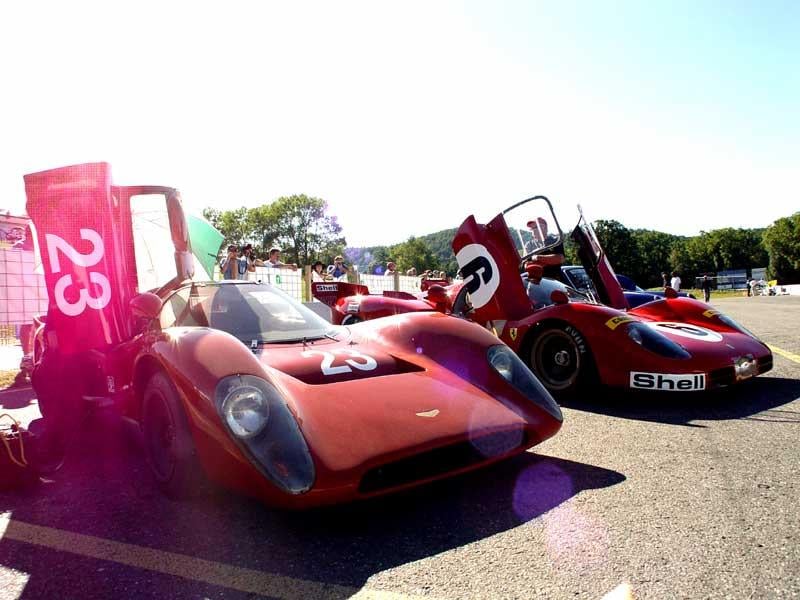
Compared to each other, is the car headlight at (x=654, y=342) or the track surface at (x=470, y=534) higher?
the car headlight at (x=654, y=342)

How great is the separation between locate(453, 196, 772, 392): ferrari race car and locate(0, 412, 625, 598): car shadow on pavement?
175 centimetres

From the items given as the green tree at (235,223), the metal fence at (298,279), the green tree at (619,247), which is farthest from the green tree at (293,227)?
the metal fence at (298,279)

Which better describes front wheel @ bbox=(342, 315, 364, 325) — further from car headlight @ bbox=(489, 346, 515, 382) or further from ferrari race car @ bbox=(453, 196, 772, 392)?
car headlight @ bbox=(489, 346, 515, 382)

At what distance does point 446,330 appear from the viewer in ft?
11.0

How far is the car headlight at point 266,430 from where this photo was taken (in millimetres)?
2111

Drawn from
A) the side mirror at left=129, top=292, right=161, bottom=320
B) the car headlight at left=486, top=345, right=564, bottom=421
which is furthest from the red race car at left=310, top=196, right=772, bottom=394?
the side mirror at left=129, top=292, right=161, bottom=320

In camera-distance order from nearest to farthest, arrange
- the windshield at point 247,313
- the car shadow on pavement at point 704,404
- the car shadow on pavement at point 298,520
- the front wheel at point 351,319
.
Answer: the car shadow on pavement at point 298,520
the windshield at point 247,313
the car shadow on pavement at point 704,404
the front wheel at point 351,319

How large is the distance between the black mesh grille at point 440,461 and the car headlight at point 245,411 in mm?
472

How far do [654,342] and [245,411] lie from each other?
3.38m

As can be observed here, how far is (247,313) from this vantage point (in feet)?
11.3

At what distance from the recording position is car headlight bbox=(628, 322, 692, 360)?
4398mm

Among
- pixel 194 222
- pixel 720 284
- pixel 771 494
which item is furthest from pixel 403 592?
pixel 720 284

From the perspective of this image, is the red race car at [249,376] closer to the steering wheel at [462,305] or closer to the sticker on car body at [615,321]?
the sticker on car body at [615,321]

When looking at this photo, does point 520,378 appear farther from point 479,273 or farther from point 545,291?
point 479,273
